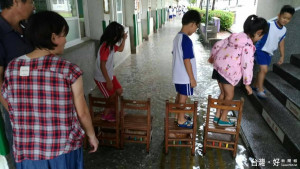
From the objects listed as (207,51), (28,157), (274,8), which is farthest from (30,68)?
(207,51)

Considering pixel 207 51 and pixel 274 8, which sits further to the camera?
pixel 207 51

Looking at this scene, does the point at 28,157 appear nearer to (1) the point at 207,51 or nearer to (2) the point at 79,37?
(2) the point at 79,37

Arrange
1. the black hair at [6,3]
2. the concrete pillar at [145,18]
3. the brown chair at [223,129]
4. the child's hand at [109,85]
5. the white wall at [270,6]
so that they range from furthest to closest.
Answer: the concrete pillar at [145,18], the white wall at [270,6], the child's hand at [109,85], the brown chair at [223,129], the black hair at [6,3]

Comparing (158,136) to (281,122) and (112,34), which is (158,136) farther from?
(281,122)

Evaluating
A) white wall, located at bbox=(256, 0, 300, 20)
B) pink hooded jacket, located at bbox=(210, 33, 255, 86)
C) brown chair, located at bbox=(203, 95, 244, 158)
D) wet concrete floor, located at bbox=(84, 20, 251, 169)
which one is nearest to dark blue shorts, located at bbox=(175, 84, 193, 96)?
brown chair, located at bbox=(203, 95, 244, 158)

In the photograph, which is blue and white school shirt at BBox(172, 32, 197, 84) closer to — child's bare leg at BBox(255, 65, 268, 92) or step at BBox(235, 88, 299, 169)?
step at BBox(235, 88, 299, 169)

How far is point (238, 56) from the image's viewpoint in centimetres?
285

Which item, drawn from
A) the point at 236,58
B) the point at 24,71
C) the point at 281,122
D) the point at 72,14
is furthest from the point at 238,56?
the point at 72,14

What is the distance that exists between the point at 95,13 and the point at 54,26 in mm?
4483

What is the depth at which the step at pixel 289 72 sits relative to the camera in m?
3.69

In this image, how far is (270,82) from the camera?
4070 mm

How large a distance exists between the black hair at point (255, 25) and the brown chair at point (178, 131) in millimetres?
1180

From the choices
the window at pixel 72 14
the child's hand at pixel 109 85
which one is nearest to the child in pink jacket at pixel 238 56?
the child's hand at pixel 109 85

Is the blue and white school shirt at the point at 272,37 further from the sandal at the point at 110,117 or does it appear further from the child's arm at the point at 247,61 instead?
the sandal at the point at 110,117
